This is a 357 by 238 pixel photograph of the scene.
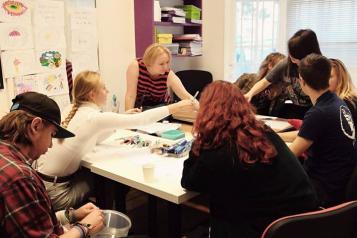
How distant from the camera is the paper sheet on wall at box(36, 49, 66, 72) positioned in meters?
3.17

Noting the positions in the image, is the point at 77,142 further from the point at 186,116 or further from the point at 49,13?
the point at 49,13

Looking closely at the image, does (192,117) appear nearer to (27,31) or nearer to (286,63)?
(286,63)

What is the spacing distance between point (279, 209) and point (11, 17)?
256cm

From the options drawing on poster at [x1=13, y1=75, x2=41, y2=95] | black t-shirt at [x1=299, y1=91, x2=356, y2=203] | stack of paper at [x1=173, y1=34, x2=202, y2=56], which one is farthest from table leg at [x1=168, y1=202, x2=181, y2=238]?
stack of paper at [x1=173, y1=34, x2=202, y2=56]

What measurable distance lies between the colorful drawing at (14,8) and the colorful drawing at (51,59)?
39cm

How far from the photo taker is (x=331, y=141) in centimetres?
177

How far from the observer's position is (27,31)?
304cm

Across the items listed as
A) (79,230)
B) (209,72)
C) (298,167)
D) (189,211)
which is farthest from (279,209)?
(209,72)

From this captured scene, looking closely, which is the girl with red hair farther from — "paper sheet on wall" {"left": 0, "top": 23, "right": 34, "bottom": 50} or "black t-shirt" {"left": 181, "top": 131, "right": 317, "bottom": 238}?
"paper sheet on wall" {"left": 0, "top": 23, "right": 34, "bottom": 50}

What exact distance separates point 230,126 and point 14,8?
233cm

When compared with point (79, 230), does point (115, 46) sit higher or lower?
higher

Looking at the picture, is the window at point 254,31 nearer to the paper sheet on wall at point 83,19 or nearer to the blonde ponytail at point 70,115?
the paper sheet on wall at point 83,19

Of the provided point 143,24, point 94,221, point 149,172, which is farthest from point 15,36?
point 94,221

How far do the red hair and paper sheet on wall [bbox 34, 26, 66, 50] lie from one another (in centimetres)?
217
